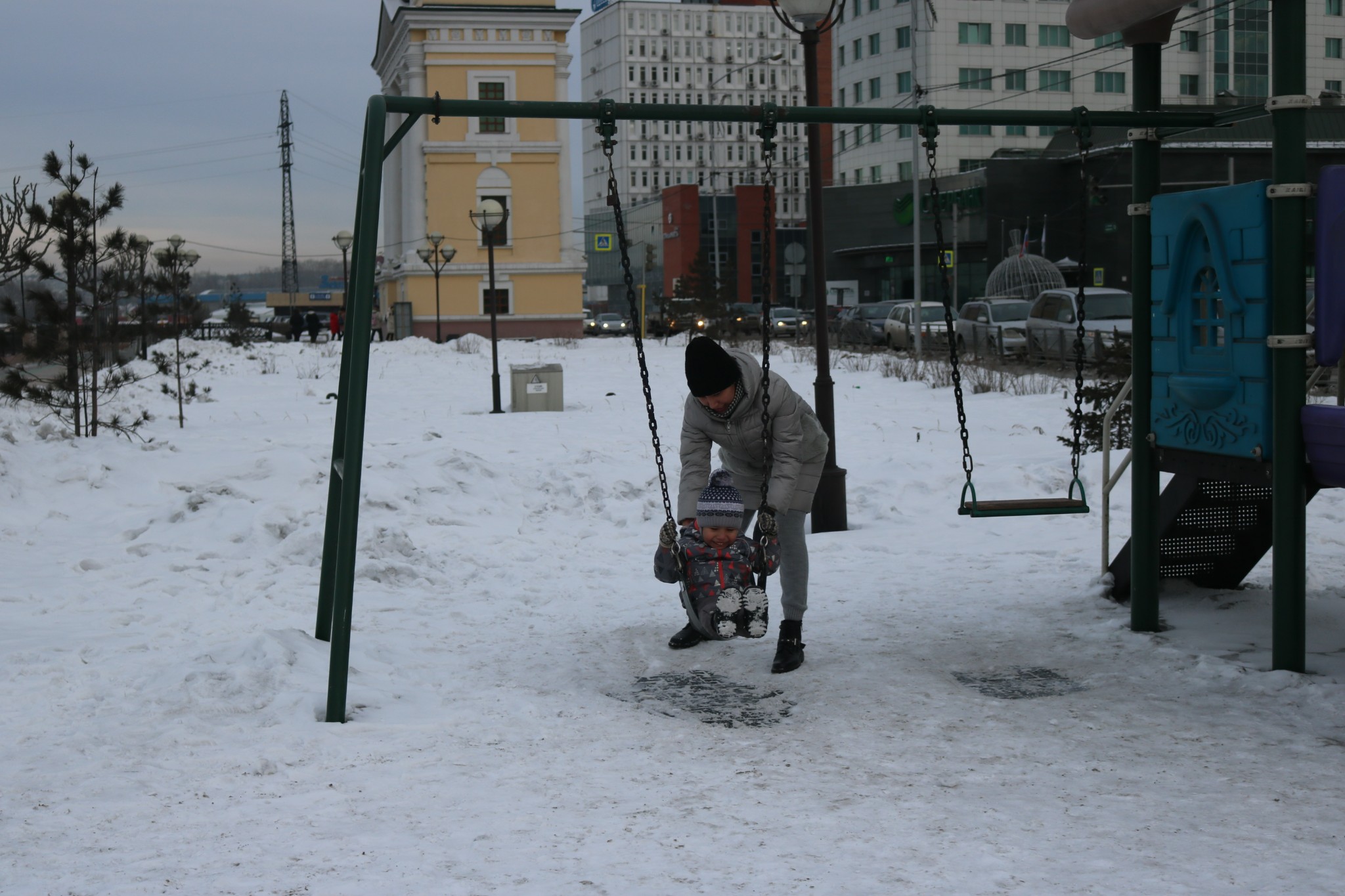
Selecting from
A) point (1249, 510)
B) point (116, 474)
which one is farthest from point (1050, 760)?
point (116, 474)

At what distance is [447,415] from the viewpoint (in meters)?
17.0

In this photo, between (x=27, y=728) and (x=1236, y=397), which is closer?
(x=27, y=728)

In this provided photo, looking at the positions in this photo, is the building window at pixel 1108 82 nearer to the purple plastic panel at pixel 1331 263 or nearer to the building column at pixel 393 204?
the building column at pixel 393 204

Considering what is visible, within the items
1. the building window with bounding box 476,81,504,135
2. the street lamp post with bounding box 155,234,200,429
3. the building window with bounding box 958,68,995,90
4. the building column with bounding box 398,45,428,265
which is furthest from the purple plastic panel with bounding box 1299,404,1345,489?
the building window with bounding box 958,68,995,90

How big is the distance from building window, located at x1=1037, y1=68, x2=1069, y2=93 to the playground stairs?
2561 inches

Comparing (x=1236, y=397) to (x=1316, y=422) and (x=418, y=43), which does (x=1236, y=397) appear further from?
(x=418, y=43)

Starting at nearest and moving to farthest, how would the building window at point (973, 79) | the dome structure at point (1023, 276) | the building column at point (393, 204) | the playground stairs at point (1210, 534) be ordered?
1. the playground stairs at point (1210, 534)
2. the dome structure at point (1023, 276)
3. the building column at point (393, 204)
4. the building window at point (973, 79)

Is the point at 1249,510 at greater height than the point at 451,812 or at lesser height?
greater

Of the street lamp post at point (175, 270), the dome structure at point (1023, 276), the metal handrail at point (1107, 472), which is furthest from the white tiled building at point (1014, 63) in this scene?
the metal handrail at point (1107, 472)

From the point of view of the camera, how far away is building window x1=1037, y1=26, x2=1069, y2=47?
68.1 m

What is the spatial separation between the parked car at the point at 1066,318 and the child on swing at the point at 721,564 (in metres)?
17.8

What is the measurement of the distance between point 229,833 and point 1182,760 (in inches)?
128

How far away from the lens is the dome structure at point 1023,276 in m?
41.7

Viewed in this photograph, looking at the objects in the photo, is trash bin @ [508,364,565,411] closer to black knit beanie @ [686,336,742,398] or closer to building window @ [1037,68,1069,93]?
black knit beanie @ [686,336,742,398]
